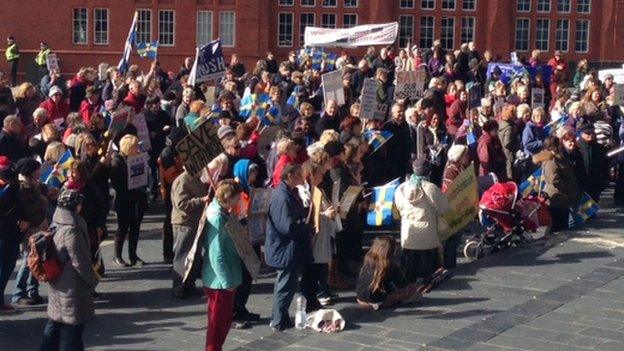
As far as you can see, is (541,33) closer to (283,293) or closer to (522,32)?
(522,32)

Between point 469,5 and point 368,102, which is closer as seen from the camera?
point 368,102

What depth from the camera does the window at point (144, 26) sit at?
46.2m

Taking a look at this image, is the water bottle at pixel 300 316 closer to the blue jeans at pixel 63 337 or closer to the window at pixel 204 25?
the blue jeans at pixel 63 337

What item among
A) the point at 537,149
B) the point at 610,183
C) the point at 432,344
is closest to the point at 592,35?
the point at 610,183

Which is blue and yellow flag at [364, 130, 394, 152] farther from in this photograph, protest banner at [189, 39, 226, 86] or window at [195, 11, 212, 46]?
window at [195, 11, 212, 46]

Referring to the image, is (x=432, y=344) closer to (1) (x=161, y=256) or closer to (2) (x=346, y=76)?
(1) (x=161, y=256)

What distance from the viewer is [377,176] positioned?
18031mm

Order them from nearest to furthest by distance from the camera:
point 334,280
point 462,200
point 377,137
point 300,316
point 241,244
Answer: point 241,244 < point 300,316 < point 334,280 < point 462,200 < point 377,137

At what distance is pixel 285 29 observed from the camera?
47.3 meters

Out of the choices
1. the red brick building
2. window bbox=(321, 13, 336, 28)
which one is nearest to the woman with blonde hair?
the red brick building

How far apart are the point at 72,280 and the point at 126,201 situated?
484 centimetres

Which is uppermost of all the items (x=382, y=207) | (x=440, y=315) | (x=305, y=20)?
(x=305, y=20)

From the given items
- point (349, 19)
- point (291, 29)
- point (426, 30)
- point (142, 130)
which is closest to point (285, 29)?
point (291, 29)

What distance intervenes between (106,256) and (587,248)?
21.3ft
